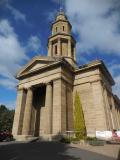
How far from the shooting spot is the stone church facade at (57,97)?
80.8 feet

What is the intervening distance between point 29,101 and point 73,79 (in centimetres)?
812

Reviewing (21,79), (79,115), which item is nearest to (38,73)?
(21,79)

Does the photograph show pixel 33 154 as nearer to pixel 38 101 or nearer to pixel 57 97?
pixel 57 97

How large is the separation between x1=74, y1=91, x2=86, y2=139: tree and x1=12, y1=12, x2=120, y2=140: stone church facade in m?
1.30

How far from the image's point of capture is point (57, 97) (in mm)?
25188

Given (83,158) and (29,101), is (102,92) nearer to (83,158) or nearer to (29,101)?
(29,101)

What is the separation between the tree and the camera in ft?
76.4

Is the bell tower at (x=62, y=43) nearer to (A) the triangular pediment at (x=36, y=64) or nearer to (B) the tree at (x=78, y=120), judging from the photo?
(A) the triangular pediment at (x=36, y=64)

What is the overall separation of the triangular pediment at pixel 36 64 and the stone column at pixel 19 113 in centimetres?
361

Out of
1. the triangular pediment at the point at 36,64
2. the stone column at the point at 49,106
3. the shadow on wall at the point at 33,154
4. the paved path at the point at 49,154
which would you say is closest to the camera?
the shadow on wall at the point at 33,154

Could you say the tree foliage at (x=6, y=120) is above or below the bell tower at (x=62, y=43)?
below

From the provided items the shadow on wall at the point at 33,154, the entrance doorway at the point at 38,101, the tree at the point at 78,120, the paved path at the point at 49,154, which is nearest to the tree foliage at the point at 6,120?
the entrance doorway at the point at 38,101

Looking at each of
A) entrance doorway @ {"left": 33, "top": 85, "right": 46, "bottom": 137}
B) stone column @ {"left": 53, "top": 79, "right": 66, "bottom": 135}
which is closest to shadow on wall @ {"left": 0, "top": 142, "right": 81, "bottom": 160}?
stone column @ {"left": 53, "top": 79, "right": 66, "bottom": 135}

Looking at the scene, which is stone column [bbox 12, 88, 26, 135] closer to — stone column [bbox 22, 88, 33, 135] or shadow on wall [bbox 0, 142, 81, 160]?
stone column [bbox 22, 88, 33, 135]
